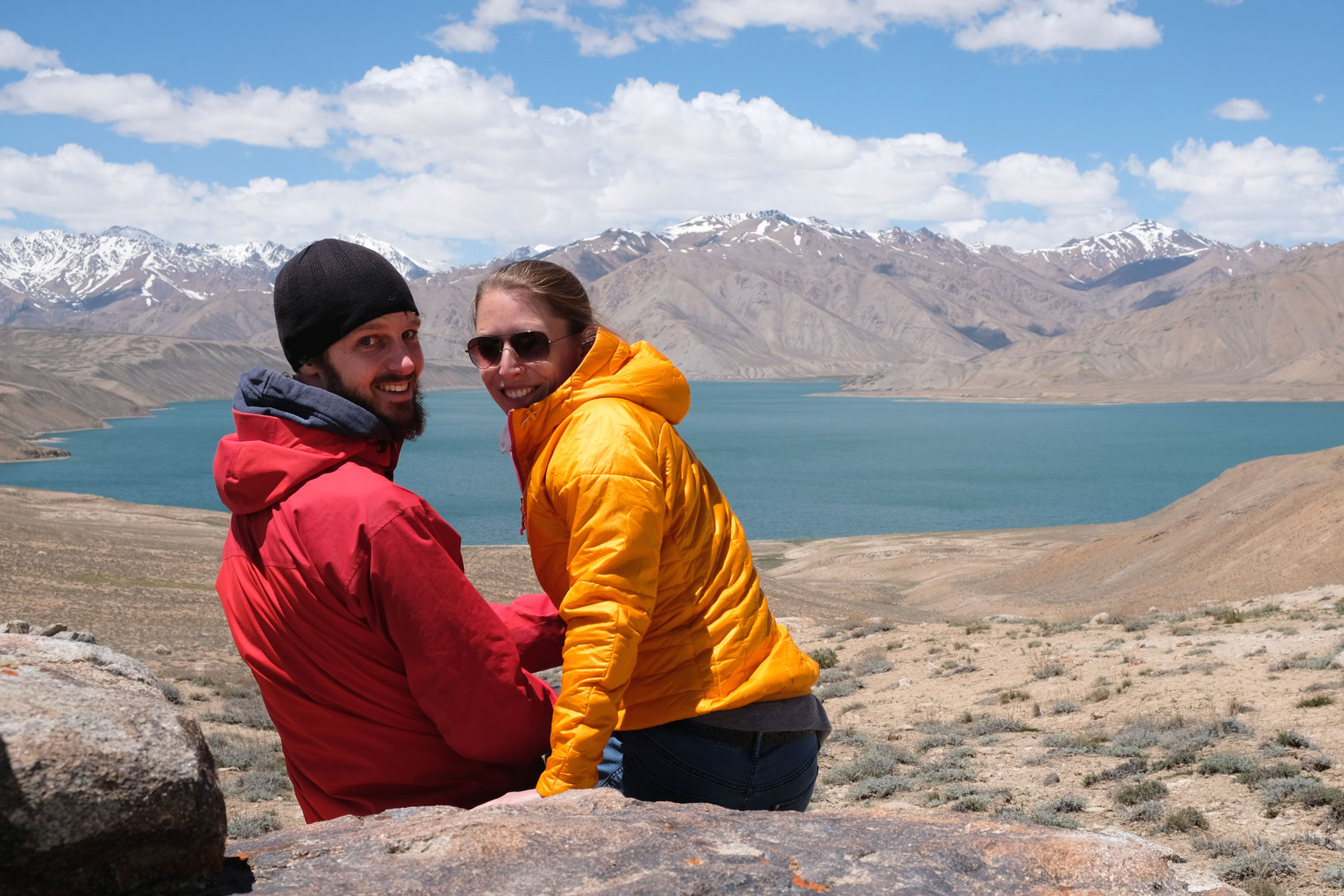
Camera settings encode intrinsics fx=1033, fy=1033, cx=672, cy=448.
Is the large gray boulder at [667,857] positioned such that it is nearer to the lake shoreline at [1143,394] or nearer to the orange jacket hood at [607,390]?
the orange jacket hood at [607,390]

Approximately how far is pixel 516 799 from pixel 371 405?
111 cm

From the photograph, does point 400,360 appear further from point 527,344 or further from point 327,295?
point 527,344

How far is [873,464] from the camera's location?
246 feet

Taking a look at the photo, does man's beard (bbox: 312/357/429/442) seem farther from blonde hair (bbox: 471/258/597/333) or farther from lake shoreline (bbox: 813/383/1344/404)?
lake shoreline (bbox: 813/383/1344/404)

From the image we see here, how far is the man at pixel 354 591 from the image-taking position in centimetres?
236

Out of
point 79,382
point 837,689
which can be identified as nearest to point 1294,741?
point 837,689

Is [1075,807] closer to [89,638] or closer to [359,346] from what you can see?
[359,346]

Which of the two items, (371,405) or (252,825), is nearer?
(371,405)

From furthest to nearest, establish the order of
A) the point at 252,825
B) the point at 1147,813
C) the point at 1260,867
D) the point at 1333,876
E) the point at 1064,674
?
the point at 1064,674
the point at 252,825
the point at 1147,813
the point at 1260,867
the point at 1333,876

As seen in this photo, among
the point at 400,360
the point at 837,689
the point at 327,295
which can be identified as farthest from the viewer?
the point at 837,689

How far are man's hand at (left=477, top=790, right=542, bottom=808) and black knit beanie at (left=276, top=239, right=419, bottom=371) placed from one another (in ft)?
4.20

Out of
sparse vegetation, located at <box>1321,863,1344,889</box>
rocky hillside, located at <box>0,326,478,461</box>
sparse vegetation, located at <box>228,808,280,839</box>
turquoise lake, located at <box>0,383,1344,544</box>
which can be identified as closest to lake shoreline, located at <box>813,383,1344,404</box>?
turquoise lake, located at <box>0,383,1344,544</box>

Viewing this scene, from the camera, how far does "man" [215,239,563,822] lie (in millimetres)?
2363

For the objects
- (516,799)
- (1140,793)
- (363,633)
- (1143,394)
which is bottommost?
(1140,793)
